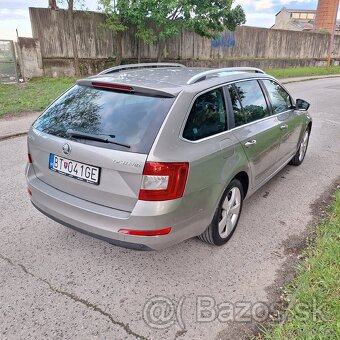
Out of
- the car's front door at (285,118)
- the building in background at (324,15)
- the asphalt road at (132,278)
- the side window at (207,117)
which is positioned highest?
the building in background at (324,15)

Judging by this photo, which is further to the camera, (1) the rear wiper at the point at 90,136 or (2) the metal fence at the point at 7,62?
(2) the metal fence at the point at 7,62

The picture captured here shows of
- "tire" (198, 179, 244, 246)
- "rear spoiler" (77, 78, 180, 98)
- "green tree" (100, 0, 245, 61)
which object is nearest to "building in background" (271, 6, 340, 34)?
"green tree" (100, 0, 245, 61)

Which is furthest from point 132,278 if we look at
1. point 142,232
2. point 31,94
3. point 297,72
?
point 297,72

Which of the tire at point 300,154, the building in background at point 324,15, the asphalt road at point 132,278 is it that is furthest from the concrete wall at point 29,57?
the building in background at point 324,15

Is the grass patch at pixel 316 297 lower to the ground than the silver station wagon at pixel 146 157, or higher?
lower

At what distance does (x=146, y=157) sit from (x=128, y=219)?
1.54 ft

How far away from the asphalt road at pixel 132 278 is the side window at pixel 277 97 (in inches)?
49.9

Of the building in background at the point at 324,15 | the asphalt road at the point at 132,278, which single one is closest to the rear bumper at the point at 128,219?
the asphalt road at the point at 132,278

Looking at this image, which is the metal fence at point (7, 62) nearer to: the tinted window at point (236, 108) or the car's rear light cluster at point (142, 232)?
the tinted window at point (236, 108)

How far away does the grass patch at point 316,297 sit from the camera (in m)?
2.14

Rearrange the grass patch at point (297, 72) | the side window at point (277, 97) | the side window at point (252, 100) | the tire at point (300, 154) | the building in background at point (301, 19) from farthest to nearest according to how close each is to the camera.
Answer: the building in background at point (301, 19), the grass patch at point (297, 72), the tire at point (300, 154), the side window at point (277, 97), the side window at point (252, 100)

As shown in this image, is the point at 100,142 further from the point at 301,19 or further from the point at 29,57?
the point at 301,19

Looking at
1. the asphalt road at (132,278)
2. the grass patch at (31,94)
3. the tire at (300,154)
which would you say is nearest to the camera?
the asphalt road at (132,278)

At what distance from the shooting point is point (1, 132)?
6.61 meters
